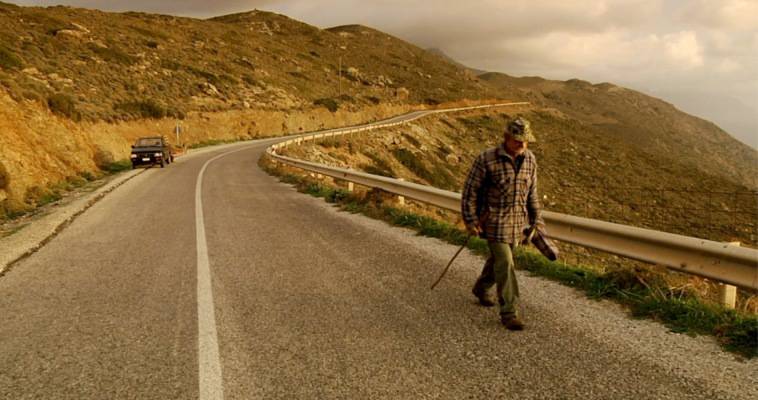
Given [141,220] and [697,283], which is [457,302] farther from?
[141,220]

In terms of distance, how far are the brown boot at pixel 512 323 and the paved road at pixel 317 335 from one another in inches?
2.8

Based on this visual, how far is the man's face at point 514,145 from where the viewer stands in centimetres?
427

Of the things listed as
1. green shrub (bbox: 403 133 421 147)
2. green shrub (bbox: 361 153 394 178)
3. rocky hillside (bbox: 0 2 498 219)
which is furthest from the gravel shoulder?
green shrub (bbox: 403 133 421 147)

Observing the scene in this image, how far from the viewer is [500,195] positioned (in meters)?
4.44

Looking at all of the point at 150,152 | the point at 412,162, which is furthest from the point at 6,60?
the point at 412,162

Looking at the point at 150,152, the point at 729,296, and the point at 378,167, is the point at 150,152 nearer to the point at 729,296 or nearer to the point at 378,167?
the point at 378,167

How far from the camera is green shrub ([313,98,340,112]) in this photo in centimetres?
6769

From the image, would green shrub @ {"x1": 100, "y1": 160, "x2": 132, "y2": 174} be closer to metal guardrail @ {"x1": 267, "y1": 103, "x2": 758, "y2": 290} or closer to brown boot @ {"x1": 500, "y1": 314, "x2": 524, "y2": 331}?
metal guardrail @ {"x1": 267, "y1": 103, "x2": 758, "y2": 290}

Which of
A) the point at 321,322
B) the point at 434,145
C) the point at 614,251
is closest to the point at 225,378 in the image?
the point at 321,322

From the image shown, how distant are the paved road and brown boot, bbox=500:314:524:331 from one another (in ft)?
0.23

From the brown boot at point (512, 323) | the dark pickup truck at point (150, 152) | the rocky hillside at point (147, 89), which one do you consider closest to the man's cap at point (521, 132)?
the brown boot at point (512, 323)

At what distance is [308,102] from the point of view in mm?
67438

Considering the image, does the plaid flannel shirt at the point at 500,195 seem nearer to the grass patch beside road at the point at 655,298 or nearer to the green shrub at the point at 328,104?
the grass patch beside road at the point at 655,298

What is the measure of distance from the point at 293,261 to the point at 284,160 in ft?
55.8
